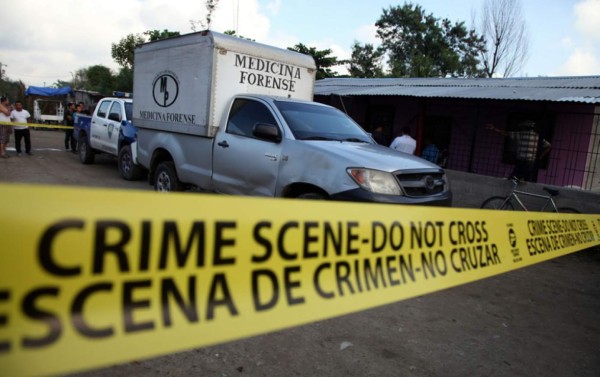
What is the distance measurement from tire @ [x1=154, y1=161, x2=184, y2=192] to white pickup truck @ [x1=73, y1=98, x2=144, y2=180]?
8.03ft

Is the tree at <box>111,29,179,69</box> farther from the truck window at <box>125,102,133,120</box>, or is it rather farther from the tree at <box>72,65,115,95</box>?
the truck window at <box>125,102,133,120</box>

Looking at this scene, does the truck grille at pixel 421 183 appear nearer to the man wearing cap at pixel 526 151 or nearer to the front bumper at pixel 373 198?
the front bumper at pixel 373 198

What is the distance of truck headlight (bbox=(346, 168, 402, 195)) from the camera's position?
13.0 ft

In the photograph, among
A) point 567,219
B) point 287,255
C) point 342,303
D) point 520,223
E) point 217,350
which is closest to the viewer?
point 287,255

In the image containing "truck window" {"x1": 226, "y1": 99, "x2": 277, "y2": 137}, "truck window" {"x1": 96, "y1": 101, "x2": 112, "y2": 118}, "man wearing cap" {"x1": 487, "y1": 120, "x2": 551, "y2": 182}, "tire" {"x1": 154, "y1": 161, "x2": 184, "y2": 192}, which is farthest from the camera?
"truck window" {"x1": 96, "y1": 101, "x2": 112, "y2": 118}

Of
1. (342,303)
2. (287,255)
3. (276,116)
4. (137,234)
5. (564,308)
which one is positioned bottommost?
(564,308)

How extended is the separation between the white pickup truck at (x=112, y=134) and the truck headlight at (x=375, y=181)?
6.42 m

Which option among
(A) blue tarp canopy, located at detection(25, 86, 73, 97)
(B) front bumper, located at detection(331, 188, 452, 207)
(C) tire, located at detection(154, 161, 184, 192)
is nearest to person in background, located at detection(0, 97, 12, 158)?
(C) tire, located at detection(154, 161, 184, 192)

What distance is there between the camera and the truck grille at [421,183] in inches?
166

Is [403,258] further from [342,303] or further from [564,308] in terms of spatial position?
[564,308]

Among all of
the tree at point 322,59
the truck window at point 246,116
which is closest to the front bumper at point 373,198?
the truck window at point 246,116

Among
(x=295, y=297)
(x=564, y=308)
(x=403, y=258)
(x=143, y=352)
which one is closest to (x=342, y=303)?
(x=295, y=297)

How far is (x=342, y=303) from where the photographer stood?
1453mm

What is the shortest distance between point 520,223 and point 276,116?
3.12 m
